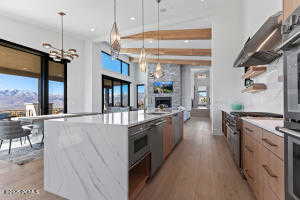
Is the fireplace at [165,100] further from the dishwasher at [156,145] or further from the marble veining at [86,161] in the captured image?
the marble veining at [86,161]

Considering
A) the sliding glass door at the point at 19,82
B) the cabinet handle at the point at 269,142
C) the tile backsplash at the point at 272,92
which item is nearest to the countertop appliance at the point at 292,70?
the cabinet handle at the point at 269,142

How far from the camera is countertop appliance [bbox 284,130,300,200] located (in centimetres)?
98

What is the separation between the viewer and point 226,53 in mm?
5379

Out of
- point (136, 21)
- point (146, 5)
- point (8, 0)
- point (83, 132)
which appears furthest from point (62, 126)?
point (136, 21)

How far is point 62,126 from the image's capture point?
6.11 feet

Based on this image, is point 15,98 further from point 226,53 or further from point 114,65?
point 226,53

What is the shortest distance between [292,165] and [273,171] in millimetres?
317

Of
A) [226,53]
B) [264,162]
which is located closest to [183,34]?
[226,53]

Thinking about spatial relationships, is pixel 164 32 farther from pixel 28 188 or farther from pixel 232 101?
pixel 28 188

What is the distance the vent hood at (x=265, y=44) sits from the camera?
1977 millimetres

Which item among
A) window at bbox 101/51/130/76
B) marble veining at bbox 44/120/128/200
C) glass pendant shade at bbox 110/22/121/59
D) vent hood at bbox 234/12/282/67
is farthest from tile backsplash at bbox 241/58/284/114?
window at bbox 101/51/130/76

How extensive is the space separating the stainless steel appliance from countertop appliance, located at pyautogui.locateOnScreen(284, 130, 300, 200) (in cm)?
121

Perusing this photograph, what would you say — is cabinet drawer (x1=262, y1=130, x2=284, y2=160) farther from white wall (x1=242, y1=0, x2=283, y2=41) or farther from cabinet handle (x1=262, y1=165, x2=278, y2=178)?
white wall (x1=242, y1=0, x2=283, y2=41)

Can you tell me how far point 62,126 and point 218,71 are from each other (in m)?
4.94
